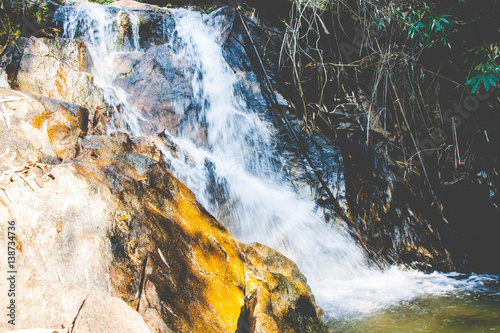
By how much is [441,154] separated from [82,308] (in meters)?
4.94

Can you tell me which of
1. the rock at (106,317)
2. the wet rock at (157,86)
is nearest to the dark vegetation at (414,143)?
the wet rock at (157,86)

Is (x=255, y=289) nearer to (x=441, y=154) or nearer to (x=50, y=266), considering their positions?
(x=50, y=266)

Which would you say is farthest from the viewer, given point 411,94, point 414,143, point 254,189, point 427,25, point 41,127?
point 254,189

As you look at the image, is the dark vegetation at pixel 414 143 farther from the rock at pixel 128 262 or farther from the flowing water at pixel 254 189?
the rock at pixel 128 262

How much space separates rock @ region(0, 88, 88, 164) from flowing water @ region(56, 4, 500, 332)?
1276 millimetres

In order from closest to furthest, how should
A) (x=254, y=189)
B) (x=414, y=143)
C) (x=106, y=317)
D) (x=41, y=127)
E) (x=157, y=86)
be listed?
(x=106, y=317)
(x=41, y=127)
(x=414, y=143)
(x=254, y=189)
(x=157, y=86)

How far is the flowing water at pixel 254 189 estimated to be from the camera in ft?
11.0

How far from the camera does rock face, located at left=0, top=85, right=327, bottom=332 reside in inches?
61.1

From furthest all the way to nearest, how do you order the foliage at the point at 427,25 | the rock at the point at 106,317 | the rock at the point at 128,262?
1. the foliage at the point at 427,25
2. the rock at the point at 128,262
3. the rock at the point at 106,317

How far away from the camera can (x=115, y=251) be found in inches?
75.0

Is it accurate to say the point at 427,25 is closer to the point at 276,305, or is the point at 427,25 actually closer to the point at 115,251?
the point at 276,305

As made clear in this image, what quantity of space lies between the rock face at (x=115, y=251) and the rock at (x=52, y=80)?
1.15m

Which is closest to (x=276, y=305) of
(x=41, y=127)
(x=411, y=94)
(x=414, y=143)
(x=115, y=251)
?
(x=115, y=251)

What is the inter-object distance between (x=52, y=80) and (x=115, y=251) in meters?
3.16
